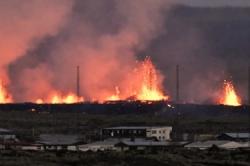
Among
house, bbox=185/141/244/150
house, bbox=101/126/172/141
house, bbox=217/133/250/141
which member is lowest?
house, bbox=185/141/244/150

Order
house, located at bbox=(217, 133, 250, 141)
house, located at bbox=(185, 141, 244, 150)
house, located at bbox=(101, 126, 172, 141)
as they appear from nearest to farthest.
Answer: house, located at bbox=(185, 141, 244, 150) → house, located at bbox=(217, 133, 250, 141) → house, located at bbox=(101, 126, 172, 141)

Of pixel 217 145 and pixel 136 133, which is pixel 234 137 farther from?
pixel 217 145

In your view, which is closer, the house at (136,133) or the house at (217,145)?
the house at (217,145)

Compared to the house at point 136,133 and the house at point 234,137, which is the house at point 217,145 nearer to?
the house at point 234,137

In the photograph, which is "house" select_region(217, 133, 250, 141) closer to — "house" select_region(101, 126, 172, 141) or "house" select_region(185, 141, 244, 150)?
"house" select_region(185, 141, 244, 150)

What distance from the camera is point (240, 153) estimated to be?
65.6 metres

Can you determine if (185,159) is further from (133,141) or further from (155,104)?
(155,104)

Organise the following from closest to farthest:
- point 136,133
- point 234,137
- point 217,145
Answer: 1. point 217,145
2. point 234,137
3. point 136,133

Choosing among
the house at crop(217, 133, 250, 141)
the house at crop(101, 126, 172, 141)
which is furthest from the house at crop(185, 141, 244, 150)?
the house at crop(101, 126, 172, 141)

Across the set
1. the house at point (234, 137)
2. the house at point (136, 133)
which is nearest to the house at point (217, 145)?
the house at point (234, 137)

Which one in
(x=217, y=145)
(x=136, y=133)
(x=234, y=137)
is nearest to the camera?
(x=217, y=145)

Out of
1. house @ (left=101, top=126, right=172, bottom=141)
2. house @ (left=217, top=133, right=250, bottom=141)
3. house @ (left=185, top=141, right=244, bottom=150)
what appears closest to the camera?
house @ (left=185, top=141, right=244, bottom=150)

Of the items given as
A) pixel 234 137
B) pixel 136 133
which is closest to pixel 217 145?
pixel 234 137

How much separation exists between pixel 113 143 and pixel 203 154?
15980mm
